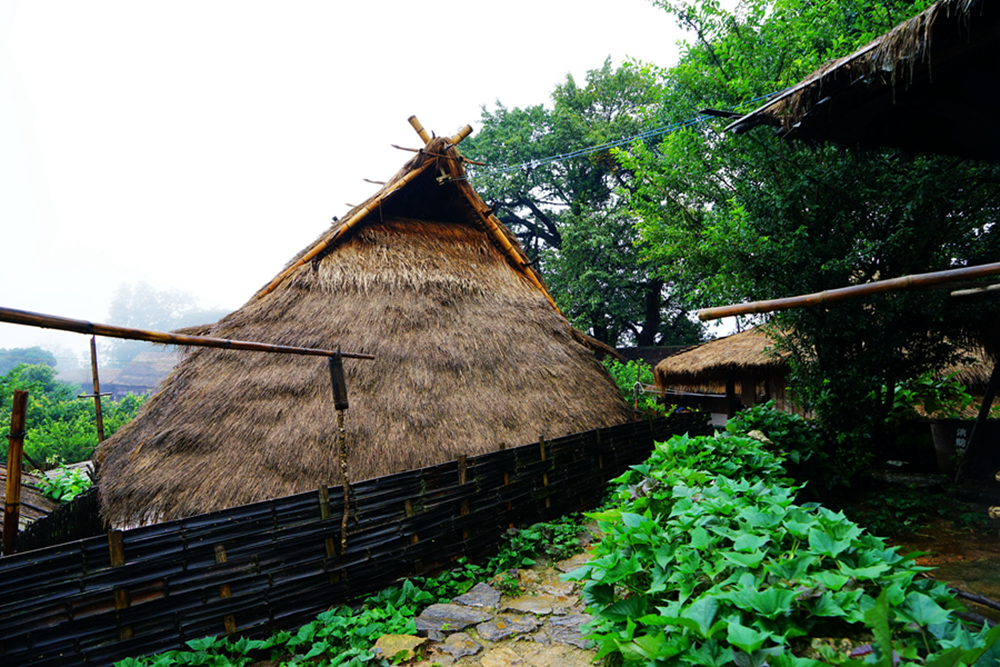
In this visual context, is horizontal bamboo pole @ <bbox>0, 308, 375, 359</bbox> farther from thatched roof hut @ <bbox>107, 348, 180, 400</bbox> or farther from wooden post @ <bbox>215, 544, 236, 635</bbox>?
thatched roof hut @ <bbox>107, 348, 180, 400</bbox>

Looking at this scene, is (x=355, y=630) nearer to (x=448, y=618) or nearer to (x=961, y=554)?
(x=448, y=618)

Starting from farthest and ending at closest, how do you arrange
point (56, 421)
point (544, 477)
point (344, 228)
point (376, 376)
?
point (56, 421) < point (344, 228) < point (544, 477) < point (376, 376)

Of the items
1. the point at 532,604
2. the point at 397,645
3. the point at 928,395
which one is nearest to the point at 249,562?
the point at 397,645

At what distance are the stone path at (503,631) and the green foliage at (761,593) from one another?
3.53ft

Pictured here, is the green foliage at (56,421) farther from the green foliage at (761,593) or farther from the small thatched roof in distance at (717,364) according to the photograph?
the small thatched roof in distance at (717,364)

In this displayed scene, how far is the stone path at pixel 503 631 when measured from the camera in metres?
2.90

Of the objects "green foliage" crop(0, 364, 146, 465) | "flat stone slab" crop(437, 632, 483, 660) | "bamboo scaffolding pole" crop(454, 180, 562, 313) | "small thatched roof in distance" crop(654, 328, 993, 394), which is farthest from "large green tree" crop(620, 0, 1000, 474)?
"green foliage" crop(0, 364, 146, 465)

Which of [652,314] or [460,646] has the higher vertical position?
[652,314]

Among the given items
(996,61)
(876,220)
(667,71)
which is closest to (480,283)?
(876,220)

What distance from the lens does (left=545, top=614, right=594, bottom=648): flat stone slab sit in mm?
2965

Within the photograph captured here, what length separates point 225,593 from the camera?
3.39 metres

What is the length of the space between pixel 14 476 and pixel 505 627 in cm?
326

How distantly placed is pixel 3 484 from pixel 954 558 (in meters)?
10.2

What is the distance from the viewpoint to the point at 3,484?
581 centimetres
